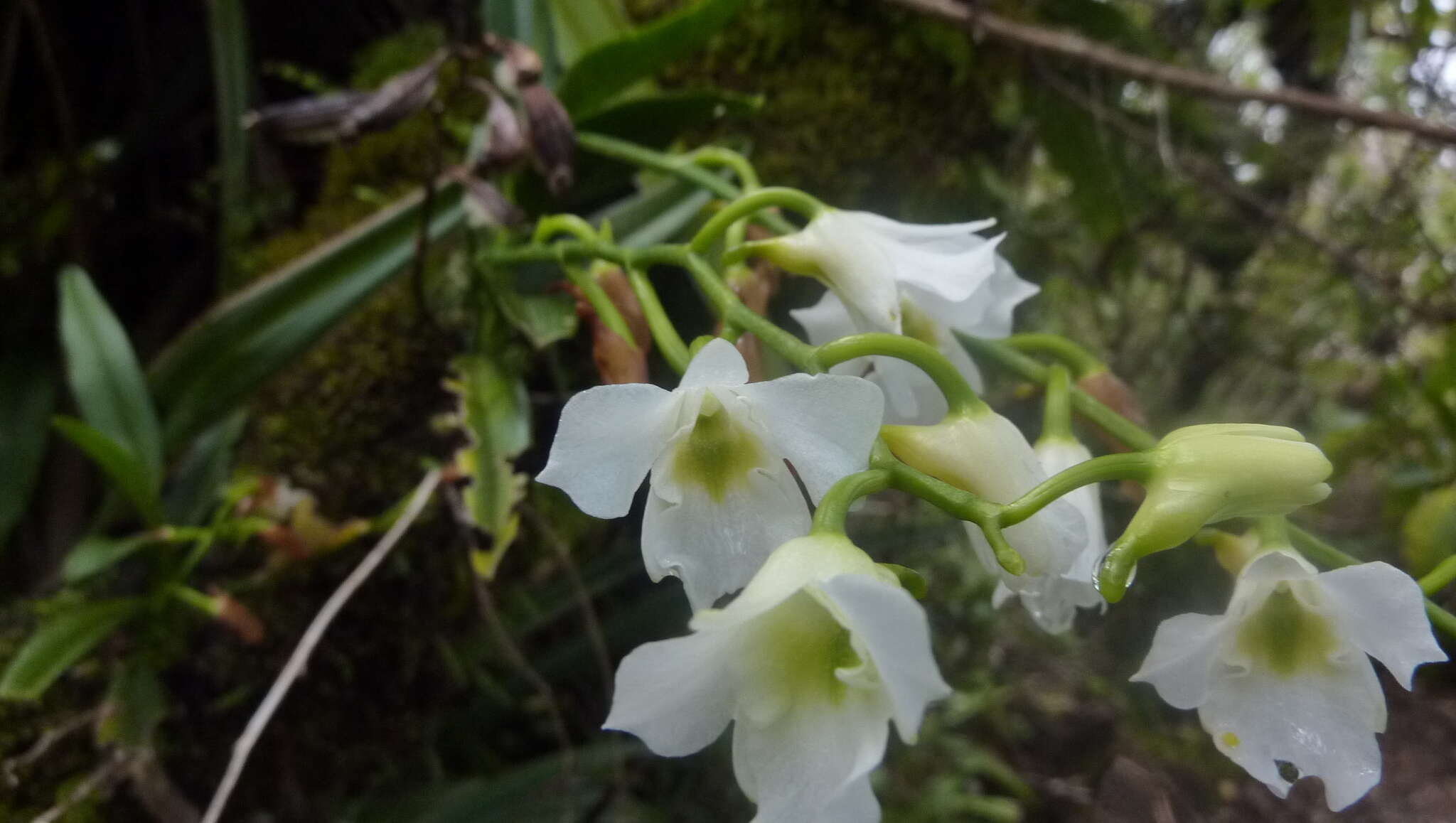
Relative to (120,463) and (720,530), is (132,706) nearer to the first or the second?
(120,463)

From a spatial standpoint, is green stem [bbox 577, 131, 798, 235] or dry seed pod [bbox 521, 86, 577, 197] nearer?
green stem [bbox 577, 131, 798, 235]

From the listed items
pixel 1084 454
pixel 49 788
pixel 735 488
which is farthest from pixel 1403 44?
pixel 49 788

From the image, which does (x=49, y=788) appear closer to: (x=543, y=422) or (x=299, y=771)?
(x=299, y=771)

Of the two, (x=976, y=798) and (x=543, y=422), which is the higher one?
(x=543, y=422)

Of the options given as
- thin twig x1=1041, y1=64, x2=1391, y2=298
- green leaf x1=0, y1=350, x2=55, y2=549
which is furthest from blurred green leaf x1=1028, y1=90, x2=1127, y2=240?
green leaf x1=0, y1=350, x2=55, y2=549

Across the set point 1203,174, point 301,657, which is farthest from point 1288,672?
point 1203,174

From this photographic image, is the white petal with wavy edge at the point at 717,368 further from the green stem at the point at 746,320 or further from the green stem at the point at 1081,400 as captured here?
the green stem at the point at 1081,400

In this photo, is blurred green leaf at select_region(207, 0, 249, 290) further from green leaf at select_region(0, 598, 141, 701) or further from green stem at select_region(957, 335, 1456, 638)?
green stem at select_region(957, 335, 1456, 638)
